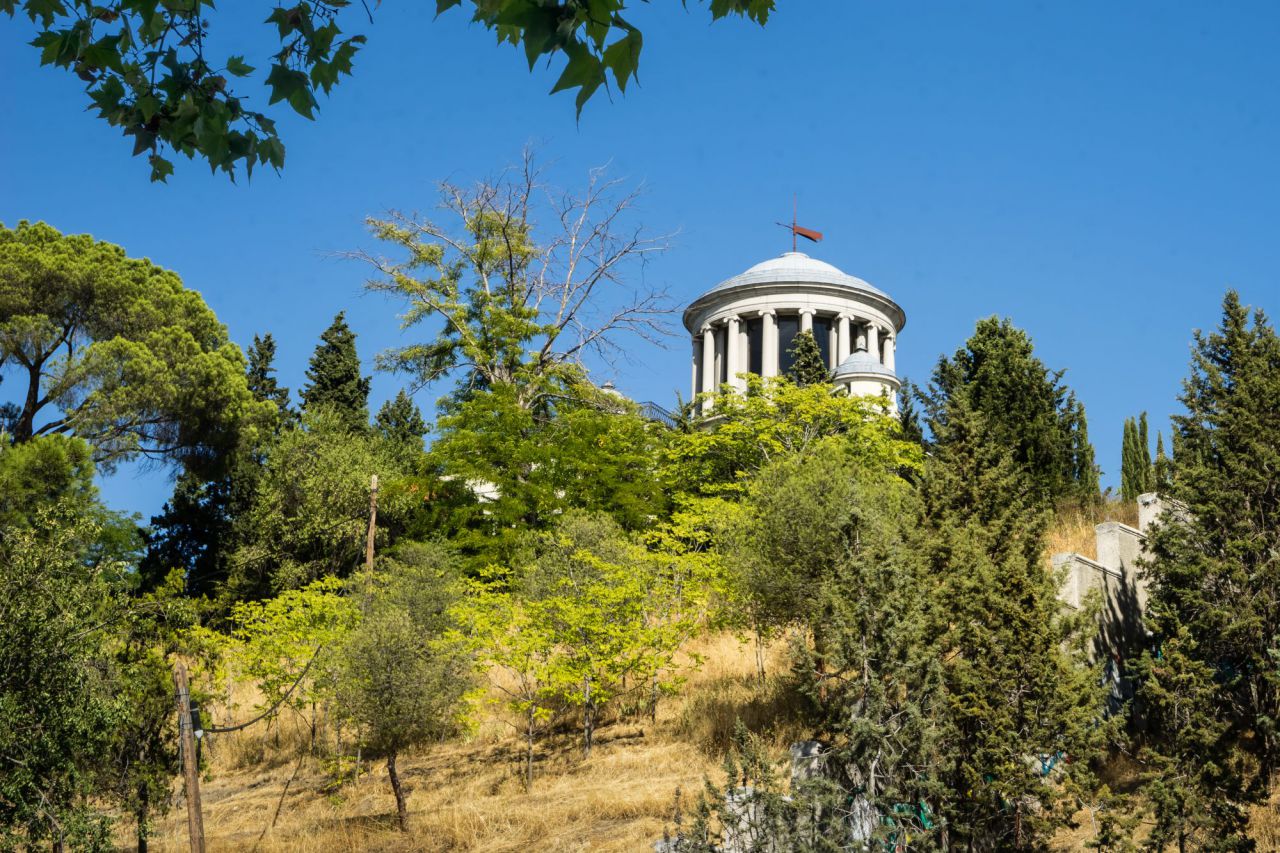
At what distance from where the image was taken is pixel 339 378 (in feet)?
151

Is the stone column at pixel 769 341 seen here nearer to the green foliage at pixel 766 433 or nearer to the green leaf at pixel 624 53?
the green foliage at pixel 766 433

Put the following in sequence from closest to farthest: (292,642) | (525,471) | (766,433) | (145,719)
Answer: (145,719)
(292,642)
(525,471)
(766,433)

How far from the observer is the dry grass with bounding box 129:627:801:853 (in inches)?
722

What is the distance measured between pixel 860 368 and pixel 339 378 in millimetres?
20306

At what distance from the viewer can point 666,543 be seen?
2705cm

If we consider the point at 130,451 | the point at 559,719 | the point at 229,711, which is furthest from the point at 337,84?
the point at 130,451

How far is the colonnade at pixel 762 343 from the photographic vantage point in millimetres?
50694

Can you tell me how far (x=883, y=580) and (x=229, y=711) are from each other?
67.1 ft

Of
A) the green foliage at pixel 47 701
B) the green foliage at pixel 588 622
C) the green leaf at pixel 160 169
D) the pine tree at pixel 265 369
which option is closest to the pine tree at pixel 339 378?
the pine tree at pixel 265 369

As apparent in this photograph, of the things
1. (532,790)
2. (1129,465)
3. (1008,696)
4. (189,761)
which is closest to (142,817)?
(189,761)

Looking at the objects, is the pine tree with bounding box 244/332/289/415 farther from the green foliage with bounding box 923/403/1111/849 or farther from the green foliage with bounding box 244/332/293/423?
the green foliage with bounding box 923/403/1111/849

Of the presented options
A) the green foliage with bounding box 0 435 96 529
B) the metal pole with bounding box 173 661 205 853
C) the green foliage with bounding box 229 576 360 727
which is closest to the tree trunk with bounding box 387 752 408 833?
the metal pole with bounding box 173 661 205 853

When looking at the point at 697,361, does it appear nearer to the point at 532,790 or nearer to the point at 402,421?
the point at 402,421

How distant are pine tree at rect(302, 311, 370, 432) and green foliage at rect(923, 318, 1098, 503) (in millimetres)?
23589
